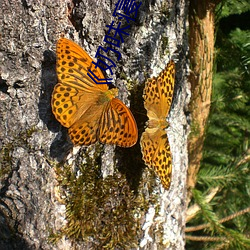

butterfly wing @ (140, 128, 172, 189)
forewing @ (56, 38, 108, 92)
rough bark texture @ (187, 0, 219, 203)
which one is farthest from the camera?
rough bark texture @ (187, 0, 219, 203)

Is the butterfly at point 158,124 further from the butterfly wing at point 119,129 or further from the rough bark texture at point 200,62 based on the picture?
the rough bark texture at point 200,62

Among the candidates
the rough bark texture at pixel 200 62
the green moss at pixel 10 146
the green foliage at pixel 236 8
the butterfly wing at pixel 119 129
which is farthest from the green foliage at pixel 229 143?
the green moss at pixel 10 146

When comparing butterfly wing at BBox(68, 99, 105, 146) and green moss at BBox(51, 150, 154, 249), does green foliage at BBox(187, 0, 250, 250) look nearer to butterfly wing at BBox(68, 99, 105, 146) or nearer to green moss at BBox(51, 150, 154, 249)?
green moss at BBox(51, 150, 154, 249)

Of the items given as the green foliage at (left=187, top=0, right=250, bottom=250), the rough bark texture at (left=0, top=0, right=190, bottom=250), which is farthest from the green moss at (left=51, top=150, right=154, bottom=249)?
the green foliage at (left=187, top=0, right=250, bottom=250)

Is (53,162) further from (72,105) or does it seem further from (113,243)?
(113,243)

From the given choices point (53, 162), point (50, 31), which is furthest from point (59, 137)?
point (50, 31)
